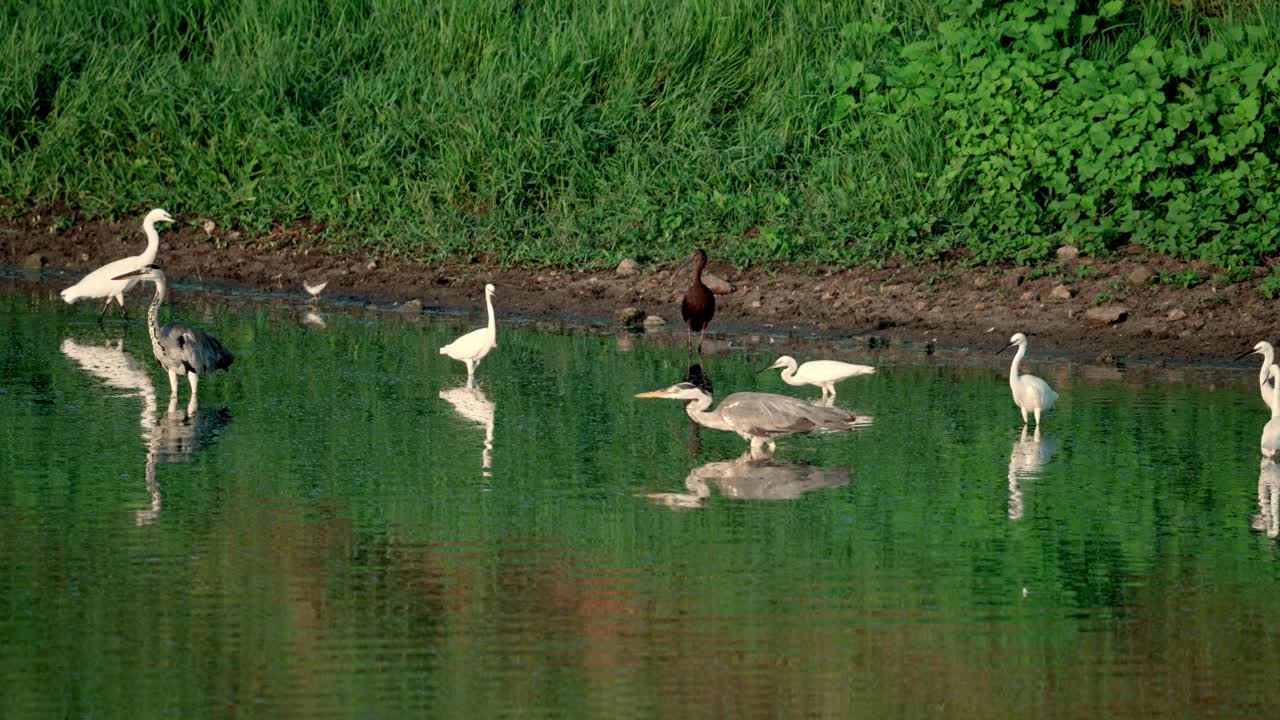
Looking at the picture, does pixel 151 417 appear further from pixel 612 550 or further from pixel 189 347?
pixel 612 550

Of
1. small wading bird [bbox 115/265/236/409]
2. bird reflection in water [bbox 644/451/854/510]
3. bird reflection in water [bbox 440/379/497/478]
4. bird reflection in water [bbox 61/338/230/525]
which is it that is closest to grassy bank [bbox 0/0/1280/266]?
bird reflection in water [bbox 61/338/230/525]

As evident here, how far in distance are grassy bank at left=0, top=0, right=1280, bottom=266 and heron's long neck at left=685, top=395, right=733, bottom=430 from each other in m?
5.44

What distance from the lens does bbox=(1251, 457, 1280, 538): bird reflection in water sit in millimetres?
9308

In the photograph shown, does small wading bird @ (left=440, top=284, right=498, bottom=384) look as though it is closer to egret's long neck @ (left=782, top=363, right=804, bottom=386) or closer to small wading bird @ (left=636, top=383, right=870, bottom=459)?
egret's long neck @ (left=782, top=363, right=804, bottom=386)

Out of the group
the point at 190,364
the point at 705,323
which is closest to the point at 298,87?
the point at 705,323

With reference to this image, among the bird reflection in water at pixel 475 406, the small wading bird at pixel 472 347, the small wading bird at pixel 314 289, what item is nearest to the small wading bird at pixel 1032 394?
the bird reflection in water at pixel 475 406

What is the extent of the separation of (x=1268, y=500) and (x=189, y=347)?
258 inches

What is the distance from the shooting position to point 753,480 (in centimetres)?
1032

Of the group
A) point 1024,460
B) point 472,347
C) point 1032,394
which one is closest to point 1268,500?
point 1024,460

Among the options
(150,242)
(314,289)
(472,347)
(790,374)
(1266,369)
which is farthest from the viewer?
(150,242)

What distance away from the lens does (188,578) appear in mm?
7988

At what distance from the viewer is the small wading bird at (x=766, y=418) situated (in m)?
10.8

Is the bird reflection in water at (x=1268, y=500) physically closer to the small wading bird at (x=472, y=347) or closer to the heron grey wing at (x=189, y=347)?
the small wading bird at (x=472, y=347)

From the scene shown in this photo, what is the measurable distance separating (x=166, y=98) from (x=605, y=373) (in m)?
8.10
